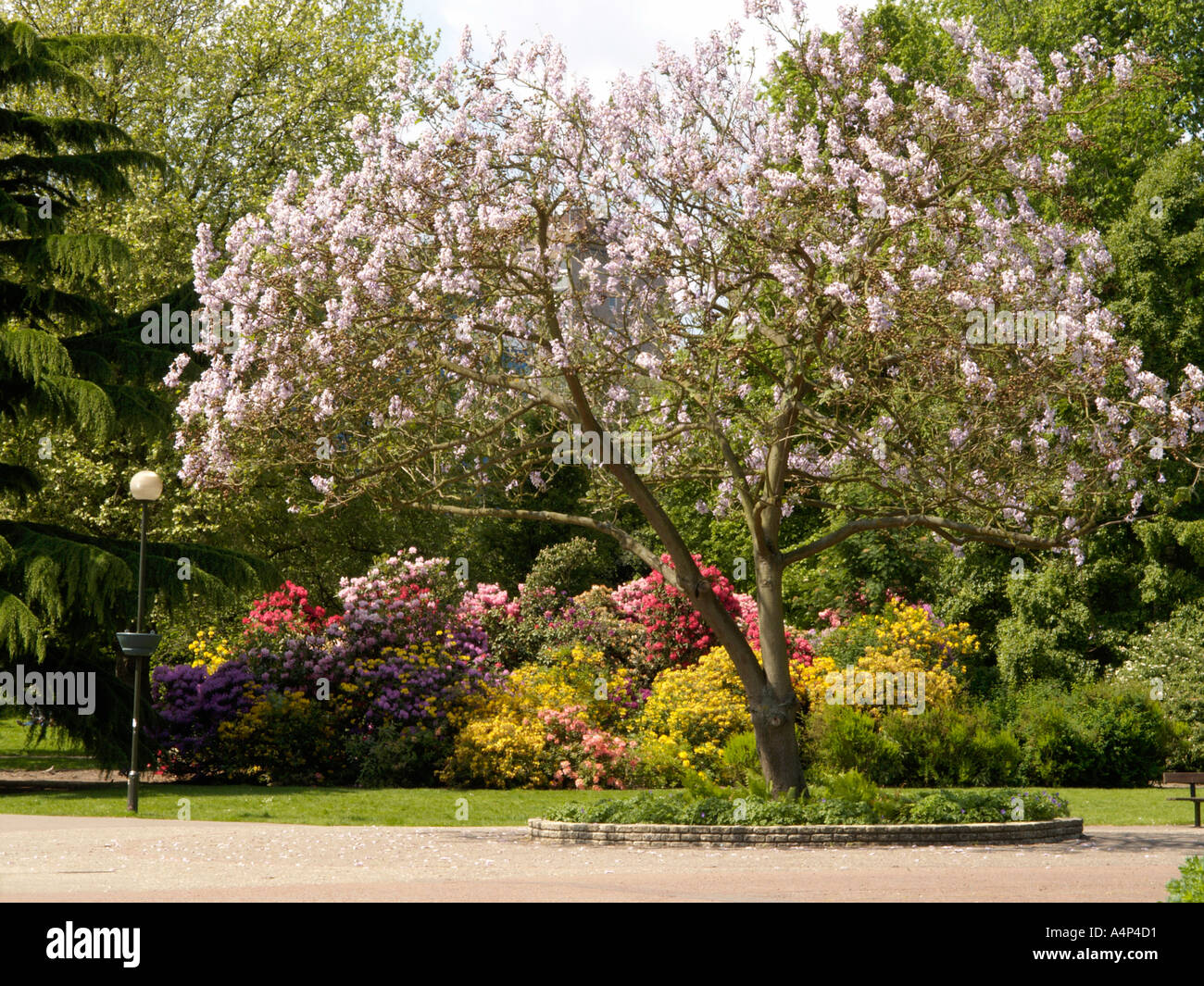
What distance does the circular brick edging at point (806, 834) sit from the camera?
12555 mm

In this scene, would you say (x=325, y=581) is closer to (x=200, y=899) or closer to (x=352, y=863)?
(x=352, y=863)

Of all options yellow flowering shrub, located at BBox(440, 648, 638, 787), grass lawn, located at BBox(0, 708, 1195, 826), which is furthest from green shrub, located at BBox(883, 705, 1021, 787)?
yellow flowering shrub, located at BBox(440, 648, 638, 787)

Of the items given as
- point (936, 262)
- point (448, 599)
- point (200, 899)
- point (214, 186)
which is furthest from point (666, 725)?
point (214, 186)

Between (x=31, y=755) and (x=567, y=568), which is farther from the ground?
(x=567, y=568)

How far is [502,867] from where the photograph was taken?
10.6 metres

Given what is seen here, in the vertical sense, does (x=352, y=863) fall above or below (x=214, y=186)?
below

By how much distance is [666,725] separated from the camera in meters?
19.9

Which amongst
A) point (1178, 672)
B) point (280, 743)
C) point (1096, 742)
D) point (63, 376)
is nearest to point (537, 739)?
point (280, 743)

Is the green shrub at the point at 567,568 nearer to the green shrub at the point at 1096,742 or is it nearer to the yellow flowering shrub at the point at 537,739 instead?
the yellow flowering shrub at the point at 537,739

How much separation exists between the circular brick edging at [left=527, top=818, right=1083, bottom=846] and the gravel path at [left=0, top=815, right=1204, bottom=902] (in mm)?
239

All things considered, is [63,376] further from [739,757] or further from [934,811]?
[934,811]

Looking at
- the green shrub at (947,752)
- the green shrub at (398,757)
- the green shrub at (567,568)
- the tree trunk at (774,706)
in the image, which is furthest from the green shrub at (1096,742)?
the green shrub at (567,568)

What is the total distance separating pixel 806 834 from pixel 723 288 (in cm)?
531

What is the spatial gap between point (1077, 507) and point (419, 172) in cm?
735
